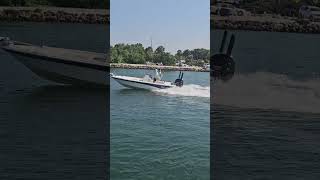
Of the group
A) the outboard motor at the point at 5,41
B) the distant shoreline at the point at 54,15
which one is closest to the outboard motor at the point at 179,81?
the distant shoreline at the point at 54,15

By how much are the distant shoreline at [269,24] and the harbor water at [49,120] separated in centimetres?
136

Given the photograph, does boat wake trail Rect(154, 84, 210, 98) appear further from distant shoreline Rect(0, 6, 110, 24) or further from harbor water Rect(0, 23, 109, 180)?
distant shoreline Rect(0, 6, 110, 24)

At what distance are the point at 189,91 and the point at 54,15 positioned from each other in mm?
2004

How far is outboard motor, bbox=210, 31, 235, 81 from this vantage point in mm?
5416

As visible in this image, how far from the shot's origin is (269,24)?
561 centimetres

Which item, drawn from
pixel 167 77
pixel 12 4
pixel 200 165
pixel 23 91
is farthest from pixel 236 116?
pixel 12 4

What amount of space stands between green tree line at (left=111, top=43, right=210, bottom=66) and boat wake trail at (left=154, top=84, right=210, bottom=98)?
312 mm

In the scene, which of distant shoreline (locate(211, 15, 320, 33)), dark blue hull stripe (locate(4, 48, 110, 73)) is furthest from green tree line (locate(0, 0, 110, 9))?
distant shoreline (locate(211, 15, 320, 33))

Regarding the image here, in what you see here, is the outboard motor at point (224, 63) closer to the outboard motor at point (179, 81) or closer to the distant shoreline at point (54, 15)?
the outboard motor at point (179, 81)

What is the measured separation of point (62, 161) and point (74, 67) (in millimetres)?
1057

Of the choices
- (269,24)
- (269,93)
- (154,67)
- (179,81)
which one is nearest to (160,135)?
(179,81)

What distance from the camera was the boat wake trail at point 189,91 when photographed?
623cm

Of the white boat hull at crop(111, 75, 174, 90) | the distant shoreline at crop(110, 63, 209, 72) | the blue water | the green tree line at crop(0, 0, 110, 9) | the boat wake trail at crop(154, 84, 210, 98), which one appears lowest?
the blue water

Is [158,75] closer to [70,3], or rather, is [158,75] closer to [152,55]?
[152,55]
